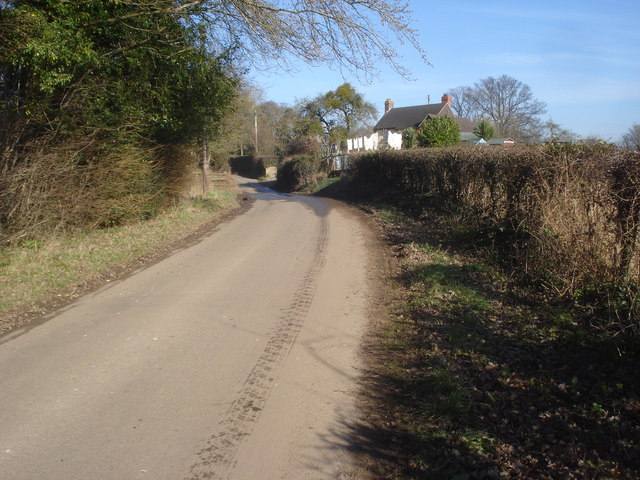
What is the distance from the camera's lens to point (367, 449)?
4.09m

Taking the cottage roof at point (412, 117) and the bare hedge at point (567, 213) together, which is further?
the cottage roof at point (412, 117)

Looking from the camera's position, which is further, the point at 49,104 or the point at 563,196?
the point at 49,104

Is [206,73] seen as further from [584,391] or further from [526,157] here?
[584,391]

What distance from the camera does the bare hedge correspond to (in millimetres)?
5969

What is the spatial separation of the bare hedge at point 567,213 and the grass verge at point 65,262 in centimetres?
716

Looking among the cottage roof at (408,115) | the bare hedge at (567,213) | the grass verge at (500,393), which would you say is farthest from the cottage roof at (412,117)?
the grass verge at (500,393)

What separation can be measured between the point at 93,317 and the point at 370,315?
379 cm

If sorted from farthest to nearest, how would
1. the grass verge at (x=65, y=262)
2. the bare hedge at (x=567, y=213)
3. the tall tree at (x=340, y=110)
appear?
the tall tree at (x=340, y=110) < the grass verge at (x=65, y=262) < the bare hedge at (x=567, y=213)

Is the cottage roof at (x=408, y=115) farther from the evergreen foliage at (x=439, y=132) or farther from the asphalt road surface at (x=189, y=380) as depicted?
the asphalt road surface at (x=189, y=380)

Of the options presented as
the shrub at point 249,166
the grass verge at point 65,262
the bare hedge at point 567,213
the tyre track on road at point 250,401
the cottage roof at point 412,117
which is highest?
the cottage roof at point 412,117

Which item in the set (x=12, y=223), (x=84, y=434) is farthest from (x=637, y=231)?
(x=12, y=223)

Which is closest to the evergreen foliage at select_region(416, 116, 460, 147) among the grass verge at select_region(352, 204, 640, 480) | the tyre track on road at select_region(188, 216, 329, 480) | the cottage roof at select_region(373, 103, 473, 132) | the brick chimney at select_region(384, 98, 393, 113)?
the grass verge at select_region(352, 204, 640, 480)

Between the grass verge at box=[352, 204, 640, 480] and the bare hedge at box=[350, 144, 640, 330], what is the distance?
0.54 m

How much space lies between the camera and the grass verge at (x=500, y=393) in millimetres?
3754
